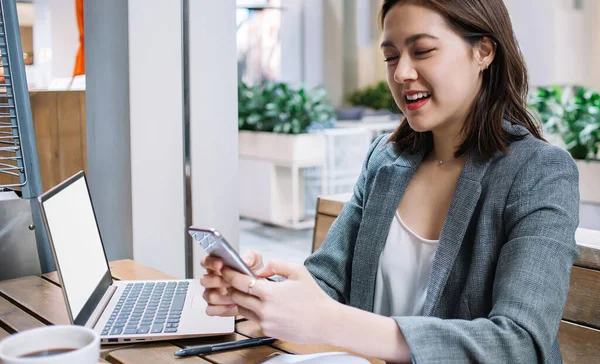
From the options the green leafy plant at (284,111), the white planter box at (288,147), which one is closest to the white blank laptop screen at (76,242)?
the white planter box at (288,147)

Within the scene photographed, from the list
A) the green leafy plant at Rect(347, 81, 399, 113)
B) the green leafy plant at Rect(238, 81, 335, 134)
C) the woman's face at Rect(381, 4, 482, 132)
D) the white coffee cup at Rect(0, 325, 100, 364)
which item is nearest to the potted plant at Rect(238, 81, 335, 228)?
the green leafy plant at Rect(238, 81, 335, 134)

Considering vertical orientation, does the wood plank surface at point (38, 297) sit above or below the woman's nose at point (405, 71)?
below

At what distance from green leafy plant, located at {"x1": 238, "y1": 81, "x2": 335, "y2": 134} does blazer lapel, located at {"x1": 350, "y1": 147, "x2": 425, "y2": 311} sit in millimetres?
4547

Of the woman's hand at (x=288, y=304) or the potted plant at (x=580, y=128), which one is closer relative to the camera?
the woman's hand at (x=288, y=304)

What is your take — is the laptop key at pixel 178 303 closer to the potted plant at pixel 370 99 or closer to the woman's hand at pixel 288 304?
the woman's hand at pixel 288 304

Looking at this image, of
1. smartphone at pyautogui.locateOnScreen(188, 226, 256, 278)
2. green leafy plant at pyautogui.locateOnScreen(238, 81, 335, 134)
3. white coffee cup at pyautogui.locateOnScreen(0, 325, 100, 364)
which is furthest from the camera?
green leafy plant at pyautogui.locateOnScreen(238, 81, 335, 134)

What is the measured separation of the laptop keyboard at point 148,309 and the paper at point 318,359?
21 centimetres

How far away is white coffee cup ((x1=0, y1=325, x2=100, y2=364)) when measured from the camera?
69cm

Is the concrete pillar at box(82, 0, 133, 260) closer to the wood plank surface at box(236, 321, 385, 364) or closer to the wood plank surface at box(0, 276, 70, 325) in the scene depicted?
the wood plank surface at box(0, 276, 70, 325)

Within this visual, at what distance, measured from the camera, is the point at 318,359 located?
972 mm

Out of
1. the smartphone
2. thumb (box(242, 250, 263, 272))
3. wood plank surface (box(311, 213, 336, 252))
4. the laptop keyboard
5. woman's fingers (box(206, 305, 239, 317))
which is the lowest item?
wood plank surface (box(311, 213, 336, 252))

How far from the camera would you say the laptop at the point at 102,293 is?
1.05 meters

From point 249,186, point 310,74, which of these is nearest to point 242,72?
point 310,74

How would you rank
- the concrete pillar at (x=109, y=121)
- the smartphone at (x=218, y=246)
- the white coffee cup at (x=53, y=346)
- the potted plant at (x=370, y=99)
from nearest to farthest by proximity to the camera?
the white coffee cup at (x=53, y=346) < the smartphone at (x=218, y=246) < the concrete pillar at (x=109, y=121) < the potted plant at (x=370, y=99)
